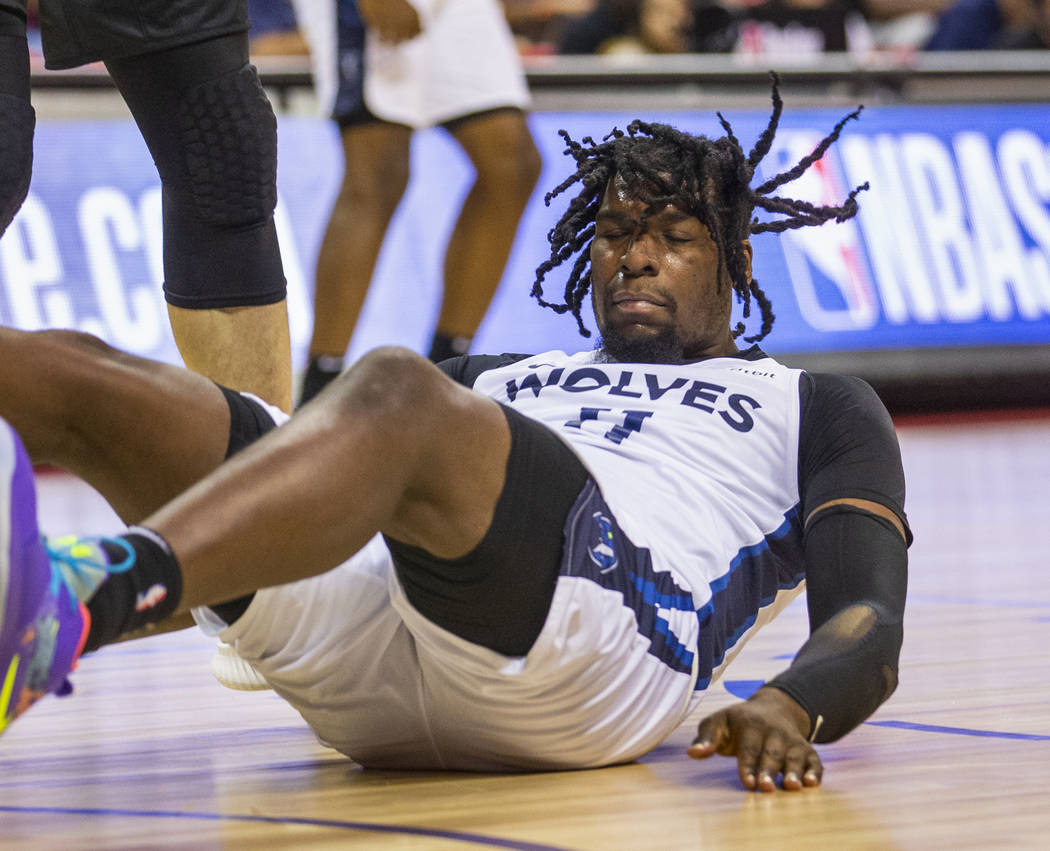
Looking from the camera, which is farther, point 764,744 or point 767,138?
point 767,138

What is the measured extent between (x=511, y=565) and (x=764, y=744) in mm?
285

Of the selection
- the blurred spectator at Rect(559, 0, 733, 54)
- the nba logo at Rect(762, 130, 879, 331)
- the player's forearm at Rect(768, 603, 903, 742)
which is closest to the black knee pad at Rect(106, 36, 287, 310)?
the player's forearm at Rect(768, 603, 903, 742)

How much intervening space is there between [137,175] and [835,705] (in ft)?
14.7

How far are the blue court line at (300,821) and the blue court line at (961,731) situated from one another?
669mm

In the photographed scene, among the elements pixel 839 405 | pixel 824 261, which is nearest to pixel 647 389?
pixel 839 405

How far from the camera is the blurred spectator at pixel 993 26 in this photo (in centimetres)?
719

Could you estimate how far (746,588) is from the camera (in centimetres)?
181

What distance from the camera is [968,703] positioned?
1.97m

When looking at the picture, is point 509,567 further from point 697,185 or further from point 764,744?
point 697,185

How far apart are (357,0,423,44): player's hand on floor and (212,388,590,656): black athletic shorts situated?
2709 millimetres

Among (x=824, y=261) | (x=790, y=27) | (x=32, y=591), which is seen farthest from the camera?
(x=790, y=27)

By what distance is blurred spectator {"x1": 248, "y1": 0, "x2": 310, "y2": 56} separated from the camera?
668 centimetres

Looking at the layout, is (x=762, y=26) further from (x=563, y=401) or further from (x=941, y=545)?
(x=563, y=401)

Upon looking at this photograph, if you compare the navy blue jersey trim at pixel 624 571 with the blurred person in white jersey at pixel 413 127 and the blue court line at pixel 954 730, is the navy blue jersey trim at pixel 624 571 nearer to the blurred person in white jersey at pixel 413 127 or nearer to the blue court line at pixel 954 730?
the blue court line at pixel 954 730
